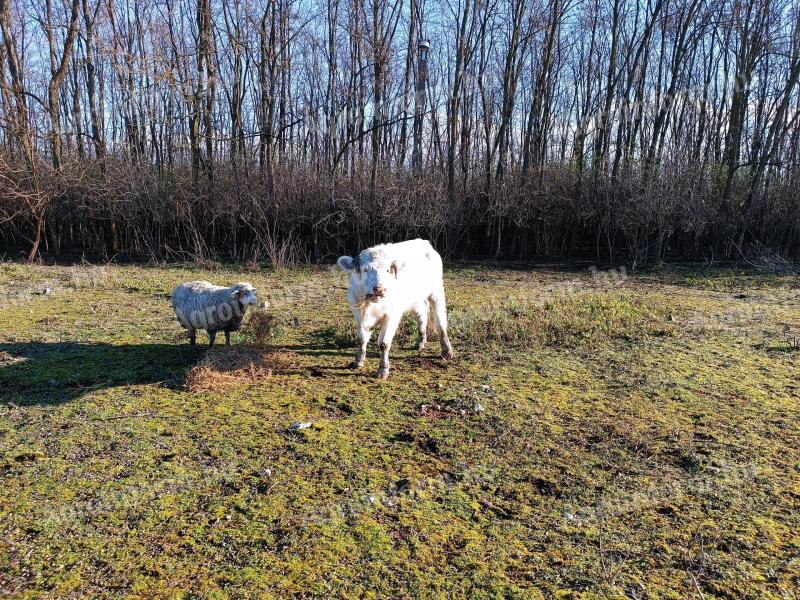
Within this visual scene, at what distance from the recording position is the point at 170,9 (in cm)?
2317

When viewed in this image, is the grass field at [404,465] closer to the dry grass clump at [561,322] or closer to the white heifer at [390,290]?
the dry grass clump at [561,322]

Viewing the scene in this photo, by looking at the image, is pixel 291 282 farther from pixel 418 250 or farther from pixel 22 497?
pixel 22 497

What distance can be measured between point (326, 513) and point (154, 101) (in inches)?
979

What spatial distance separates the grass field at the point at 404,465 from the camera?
2586 mm

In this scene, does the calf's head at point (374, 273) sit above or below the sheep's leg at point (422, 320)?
above

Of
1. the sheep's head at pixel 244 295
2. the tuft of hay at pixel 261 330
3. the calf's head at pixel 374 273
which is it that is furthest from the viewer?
the tuft of hay at pixel 261 330

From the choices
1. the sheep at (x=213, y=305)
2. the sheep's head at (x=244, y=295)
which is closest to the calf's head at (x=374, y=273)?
the sheep's head at (x=244, y=295)

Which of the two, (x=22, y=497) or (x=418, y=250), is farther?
(x=418, y=250)

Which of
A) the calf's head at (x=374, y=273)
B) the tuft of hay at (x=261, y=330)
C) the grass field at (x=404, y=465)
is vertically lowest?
the grass field at (x=404, y=465)

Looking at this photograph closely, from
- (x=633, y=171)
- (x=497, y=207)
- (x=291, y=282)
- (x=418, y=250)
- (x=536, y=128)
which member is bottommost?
(x=291, y=282)

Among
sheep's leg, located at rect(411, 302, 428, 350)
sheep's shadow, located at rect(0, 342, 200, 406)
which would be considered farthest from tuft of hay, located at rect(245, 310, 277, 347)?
sheep's leg, located at rect(411, 302, 428, 350)

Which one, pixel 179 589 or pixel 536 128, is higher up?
pixel 536 128

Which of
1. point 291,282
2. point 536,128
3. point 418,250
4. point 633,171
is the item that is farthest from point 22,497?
point 536,128

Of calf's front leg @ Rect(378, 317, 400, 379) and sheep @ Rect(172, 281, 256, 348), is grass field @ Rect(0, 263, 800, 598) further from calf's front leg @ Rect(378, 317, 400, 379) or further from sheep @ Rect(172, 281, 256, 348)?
sheep @ Rect(172, 281, 256, 348)
